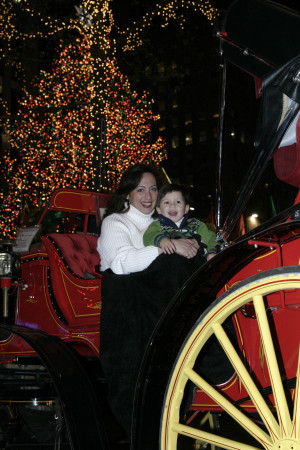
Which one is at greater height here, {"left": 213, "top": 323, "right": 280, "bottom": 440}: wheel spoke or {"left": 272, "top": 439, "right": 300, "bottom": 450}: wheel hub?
{"left": 213, "top": 323, "right": 280, "bottom": 440}: wheel spoke

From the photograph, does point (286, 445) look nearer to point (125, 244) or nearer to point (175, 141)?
point (125, 244)

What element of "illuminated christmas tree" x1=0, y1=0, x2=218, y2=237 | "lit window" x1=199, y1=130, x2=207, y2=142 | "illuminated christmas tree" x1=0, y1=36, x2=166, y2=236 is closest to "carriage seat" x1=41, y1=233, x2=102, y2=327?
"illuminated christmas tree" x1=0, y1=0, x2=218, y2=237

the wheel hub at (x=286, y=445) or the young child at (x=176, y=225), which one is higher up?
the young child at (x=176, y=225)

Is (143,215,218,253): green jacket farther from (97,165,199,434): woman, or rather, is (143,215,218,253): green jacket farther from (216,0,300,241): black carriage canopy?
(216,0,300,241): black carriage canopy

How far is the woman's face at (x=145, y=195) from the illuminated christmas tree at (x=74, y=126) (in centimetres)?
902

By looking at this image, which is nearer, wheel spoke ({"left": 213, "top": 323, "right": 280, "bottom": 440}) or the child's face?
wheel spoke ({"left": 213, "top": 323, "right": 280, "bottom": 440})

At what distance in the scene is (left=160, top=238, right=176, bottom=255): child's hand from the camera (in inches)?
108

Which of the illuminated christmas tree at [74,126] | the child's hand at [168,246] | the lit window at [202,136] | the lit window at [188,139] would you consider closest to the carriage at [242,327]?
the child's hand at [168,246]

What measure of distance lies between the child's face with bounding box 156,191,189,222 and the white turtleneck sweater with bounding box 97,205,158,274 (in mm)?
259

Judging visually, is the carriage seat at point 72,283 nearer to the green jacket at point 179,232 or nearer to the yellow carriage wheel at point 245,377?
the green jacket at point 179,232

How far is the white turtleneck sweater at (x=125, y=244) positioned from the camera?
295 centimetres

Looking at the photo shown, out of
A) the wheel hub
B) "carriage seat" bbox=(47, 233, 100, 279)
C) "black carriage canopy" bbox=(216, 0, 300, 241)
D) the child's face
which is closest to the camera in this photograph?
the wheel hub

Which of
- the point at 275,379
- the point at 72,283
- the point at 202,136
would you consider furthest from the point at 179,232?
the point at 202,136

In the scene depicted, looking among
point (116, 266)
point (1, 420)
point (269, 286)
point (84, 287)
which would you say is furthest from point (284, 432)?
point (1, 420)
